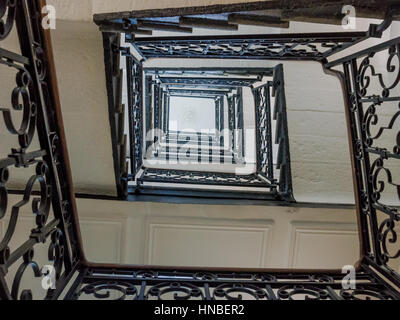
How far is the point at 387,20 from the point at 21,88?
1898mm

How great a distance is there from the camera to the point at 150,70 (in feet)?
16.3

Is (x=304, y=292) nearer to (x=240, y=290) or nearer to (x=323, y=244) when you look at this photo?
(x=240, y=290)

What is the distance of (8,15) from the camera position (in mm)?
1328

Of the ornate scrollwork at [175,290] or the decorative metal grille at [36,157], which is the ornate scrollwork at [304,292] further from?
the decorative metal grille at [36,157]

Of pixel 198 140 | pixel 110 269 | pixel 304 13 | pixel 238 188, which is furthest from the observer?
pixel 198 140

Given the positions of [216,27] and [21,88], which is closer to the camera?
[21,88]

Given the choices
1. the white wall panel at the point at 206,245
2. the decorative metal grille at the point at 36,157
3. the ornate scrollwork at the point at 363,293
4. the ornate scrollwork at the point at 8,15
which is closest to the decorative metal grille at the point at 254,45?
the decorative metal grille at the point at 36,157

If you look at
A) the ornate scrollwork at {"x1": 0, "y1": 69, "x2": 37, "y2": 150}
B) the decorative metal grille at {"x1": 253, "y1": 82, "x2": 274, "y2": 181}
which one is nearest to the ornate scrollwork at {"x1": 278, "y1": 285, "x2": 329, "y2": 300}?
the ornate scrollwork at {"x1": 0, "y1": 69, "x2": 37, "y2": 150}

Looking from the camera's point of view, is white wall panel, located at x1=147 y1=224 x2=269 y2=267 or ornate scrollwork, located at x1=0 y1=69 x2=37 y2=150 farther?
white wall panel, located at x1=147 y1=224 x2=269 y2=267

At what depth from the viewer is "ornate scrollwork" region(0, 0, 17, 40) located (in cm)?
125

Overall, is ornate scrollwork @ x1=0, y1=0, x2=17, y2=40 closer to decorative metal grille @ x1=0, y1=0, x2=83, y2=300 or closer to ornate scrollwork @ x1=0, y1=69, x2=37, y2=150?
decorative metal grille @ x1=0, y1=0, x2=83, y2=300

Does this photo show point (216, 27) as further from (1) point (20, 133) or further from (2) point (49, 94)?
(1) point (20, 133)

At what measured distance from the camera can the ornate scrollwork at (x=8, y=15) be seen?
1.25 meters

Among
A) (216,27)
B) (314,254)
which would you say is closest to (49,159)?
(216,27)
